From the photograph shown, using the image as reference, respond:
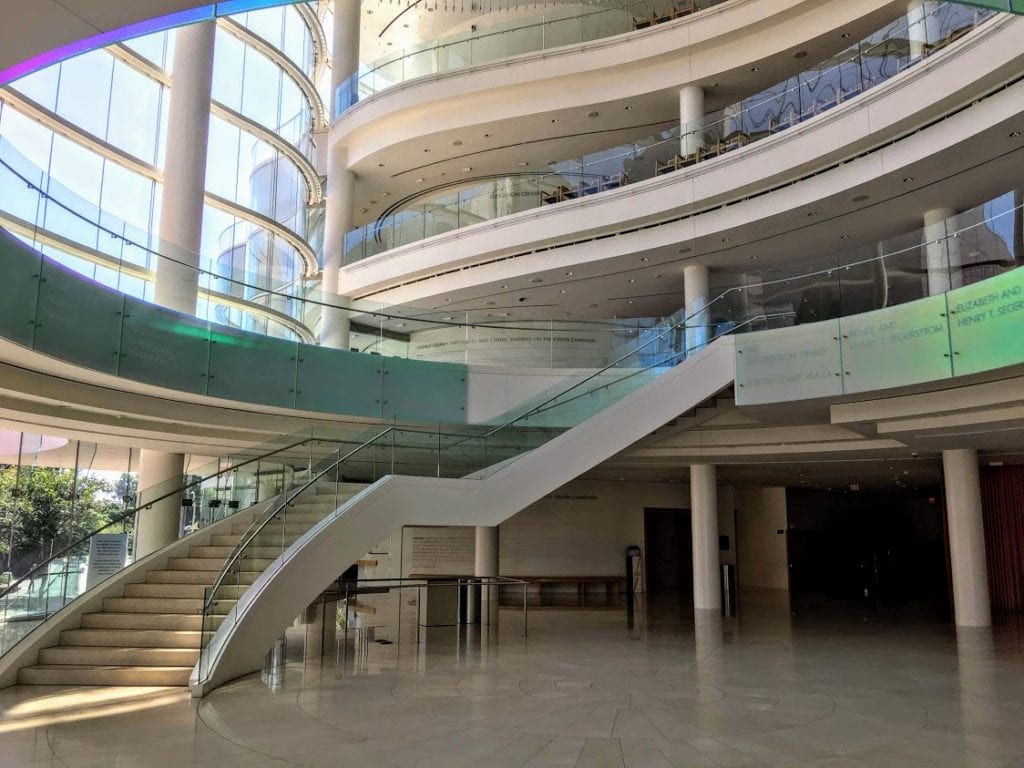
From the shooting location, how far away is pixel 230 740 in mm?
5828

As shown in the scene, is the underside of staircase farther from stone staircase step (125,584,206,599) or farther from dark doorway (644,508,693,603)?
dark doorway (644,508,693,603)

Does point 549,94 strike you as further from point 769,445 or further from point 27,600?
point 27,600

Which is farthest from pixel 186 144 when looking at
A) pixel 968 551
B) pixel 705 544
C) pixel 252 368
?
pixel 968 551

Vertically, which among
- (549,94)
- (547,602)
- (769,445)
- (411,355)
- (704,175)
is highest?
(549,94)

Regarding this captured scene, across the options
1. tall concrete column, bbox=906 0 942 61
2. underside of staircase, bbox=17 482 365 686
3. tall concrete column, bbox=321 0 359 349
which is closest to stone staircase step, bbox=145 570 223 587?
underside of staircase, bbox=17 482 365 686

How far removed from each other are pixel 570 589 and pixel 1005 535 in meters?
10.1

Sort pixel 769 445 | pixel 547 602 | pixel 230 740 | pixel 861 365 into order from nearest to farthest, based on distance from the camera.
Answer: pixel 230 740
pixel 861 365
pixel 769 445
pixel 547 602

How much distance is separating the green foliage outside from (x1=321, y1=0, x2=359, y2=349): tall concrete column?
8.53 m

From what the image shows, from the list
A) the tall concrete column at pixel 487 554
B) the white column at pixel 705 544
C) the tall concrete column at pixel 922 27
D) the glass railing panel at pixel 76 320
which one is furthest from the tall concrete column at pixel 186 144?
the tall concrete column at pixel 922 27

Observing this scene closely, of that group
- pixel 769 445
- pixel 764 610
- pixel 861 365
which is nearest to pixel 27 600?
pixel 861 365

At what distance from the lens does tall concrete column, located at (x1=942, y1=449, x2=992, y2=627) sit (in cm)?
1321

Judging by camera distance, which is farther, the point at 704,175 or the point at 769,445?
the point at 704,175

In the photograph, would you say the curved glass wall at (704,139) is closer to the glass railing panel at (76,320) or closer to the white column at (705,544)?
the white column at (705,544)

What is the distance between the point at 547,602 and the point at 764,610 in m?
5.26
